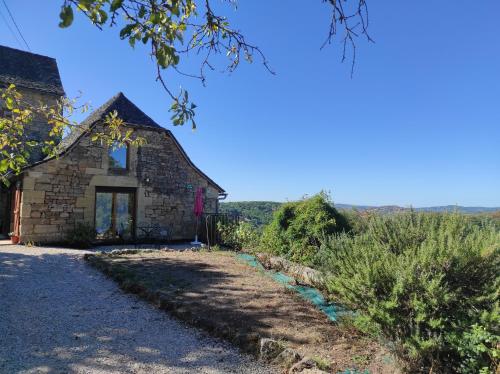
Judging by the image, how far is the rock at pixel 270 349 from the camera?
3.84 meters

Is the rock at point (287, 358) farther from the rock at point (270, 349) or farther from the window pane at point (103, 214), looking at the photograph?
the window pane at point (103, 214)

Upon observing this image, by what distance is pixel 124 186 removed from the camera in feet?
45.0

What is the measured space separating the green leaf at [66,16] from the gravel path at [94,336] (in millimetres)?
3237

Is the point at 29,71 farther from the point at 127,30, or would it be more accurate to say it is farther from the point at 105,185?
the point at 127,30

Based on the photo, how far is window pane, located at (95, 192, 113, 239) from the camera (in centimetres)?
1348

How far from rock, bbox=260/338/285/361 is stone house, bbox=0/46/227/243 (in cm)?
1015

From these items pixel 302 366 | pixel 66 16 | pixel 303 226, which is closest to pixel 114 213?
pixel 303 226

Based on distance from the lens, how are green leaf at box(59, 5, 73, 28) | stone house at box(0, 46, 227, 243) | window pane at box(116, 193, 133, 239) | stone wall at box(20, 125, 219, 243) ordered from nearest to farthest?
green leaf at box(59, 5, 73, 28) → stone wall at box(20, 125, 219, 243) → stone house at box(0, 46, 227, 243) → window pane at box(116, 193, 133, 239)

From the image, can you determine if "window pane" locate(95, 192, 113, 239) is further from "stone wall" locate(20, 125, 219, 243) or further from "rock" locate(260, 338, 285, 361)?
"rock" locate(260, 338, 285, 361)

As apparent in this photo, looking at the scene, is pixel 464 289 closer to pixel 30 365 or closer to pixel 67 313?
pixel 30 365

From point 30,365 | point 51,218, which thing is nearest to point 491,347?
point 30,365

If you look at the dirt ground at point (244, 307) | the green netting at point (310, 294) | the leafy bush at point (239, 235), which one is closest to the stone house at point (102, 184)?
the leafy bush at point (239, 235)

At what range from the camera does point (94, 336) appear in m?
4.41

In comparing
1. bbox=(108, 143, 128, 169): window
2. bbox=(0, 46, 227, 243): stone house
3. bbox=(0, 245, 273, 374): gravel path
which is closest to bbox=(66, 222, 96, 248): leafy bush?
bbox=(0, 46, 227, 243): stone house
